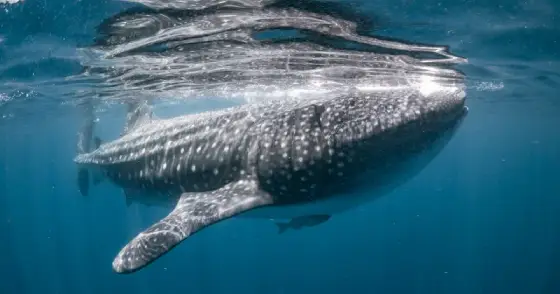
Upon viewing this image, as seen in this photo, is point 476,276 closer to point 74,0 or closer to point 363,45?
point 363,45

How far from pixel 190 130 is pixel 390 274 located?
36.2 meters

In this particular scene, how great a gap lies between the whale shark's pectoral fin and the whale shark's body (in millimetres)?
15

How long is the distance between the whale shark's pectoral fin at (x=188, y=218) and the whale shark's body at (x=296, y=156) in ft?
0.05

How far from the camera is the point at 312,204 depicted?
6.75 metres

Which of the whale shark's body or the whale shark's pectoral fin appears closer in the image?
the whale shark's pectoral fin

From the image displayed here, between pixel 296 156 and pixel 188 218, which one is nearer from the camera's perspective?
pixel 188 218

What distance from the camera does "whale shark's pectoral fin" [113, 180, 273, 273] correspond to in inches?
209

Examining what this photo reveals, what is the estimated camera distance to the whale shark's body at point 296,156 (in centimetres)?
573

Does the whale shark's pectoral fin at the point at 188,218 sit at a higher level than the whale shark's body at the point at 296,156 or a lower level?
lower

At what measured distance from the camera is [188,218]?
5879 millimetres

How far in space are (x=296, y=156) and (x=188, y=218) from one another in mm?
1832

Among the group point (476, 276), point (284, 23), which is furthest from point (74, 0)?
point (476, 276)

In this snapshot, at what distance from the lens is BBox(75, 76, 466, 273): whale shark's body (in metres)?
5.73

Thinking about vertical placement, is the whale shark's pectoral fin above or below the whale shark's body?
below
